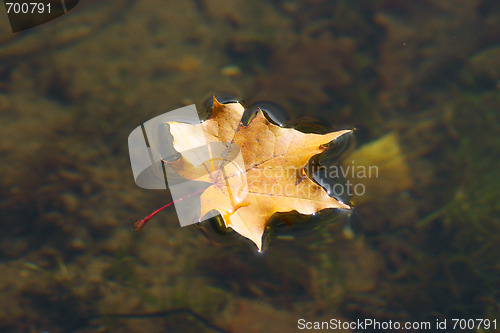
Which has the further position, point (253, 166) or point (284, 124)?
point (284, 124)

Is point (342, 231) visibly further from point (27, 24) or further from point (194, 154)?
point (27, 24)

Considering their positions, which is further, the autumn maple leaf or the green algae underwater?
the green algae underwater

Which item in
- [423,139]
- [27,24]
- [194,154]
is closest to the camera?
[194,154]

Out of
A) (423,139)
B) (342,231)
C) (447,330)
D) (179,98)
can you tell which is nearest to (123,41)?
(179,98)
